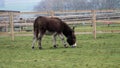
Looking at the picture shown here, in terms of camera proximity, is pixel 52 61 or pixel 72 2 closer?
pixel 52 61

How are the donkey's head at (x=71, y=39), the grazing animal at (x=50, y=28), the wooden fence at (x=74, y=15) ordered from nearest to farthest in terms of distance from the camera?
1. the grazing animal at (x=50, y=28)
2. the donkey's head at (x=71, y=39)
3. the wooden fence at (x=74, y=15)

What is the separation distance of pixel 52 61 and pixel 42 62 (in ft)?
1.13

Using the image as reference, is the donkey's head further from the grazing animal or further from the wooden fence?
the wooden fence

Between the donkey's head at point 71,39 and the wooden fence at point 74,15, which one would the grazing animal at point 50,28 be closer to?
the donkey's head at point 71,39

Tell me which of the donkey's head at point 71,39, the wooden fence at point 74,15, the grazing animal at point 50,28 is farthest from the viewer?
the wooden fence at point 74,15

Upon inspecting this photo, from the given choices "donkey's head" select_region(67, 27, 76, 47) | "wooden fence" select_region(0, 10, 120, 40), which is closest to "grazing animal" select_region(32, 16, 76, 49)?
"donkey's head" select_region(67, 27, 76, 47)

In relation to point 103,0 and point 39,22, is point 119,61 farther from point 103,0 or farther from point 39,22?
point 103,0

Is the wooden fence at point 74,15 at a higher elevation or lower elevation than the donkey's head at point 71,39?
higher

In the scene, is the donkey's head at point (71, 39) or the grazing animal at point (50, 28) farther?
the donkey's head at point (71, 39)

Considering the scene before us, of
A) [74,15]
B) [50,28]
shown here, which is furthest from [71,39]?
[74,15]

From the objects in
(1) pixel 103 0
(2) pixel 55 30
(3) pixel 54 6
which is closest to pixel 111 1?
(1) pixel 103 0

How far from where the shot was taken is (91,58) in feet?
37.4

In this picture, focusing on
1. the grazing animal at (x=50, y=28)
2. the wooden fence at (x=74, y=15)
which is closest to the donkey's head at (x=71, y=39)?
the grazing animal at (x=50, y=28)

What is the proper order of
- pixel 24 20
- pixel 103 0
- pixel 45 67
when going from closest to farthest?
pixel 45 67, pixel 24 20, pixel 103 0
